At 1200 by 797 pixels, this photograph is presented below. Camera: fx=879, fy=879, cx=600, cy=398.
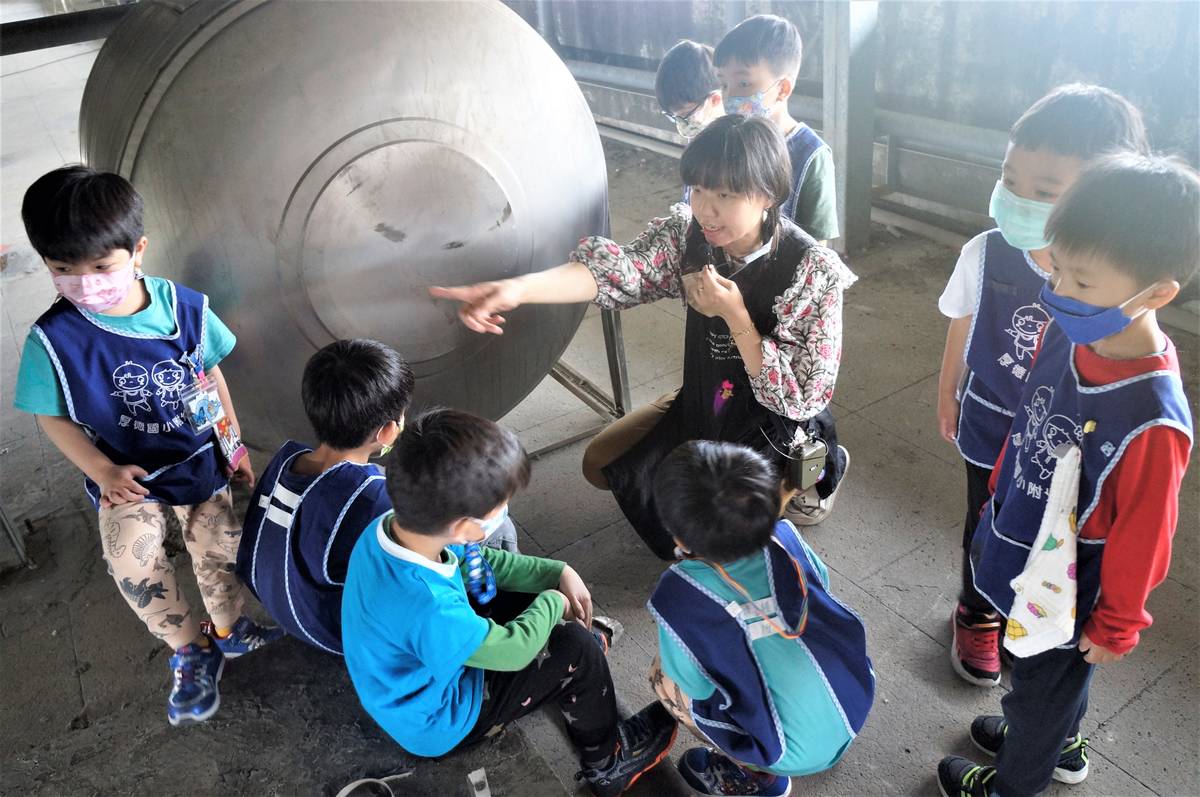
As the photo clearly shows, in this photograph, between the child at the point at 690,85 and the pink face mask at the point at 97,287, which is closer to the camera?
the pink face mask at the point at 97,287

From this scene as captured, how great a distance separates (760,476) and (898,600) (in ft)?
3.36

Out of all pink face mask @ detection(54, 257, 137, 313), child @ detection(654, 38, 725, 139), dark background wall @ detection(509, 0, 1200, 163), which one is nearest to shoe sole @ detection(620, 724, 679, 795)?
pink face mask @ detection(54, 257, 137, 313)

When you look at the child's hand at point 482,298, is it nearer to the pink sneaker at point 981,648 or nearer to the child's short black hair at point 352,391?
the child's short black hair at point 352,391

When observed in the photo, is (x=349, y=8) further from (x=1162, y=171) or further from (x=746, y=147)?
(x=1162, y=171)

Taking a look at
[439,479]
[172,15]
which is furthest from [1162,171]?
[172,15]

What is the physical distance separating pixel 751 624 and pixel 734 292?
27.7 inches

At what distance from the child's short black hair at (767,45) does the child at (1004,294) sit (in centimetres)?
79

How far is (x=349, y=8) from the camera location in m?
1.92

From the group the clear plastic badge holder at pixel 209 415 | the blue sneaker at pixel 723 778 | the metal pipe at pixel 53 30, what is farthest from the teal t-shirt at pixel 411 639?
the metal pipe at pixel 53 30

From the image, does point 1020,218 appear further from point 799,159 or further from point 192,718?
point 192,718

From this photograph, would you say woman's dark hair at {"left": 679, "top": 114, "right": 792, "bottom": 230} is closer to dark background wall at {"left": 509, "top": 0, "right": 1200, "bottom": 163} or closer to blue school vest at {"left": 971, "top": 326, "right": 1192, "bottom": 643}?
blue school vest at {"left": 971, "top": 326, "right": 1192, "bottom": 643}

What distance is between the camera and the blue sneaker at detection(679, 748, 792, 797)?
66.1 inches

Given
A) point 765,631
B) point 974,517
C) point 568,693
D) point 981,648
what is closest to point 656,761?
point 568,693

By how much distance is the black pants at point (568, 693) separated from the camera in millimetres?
1654
